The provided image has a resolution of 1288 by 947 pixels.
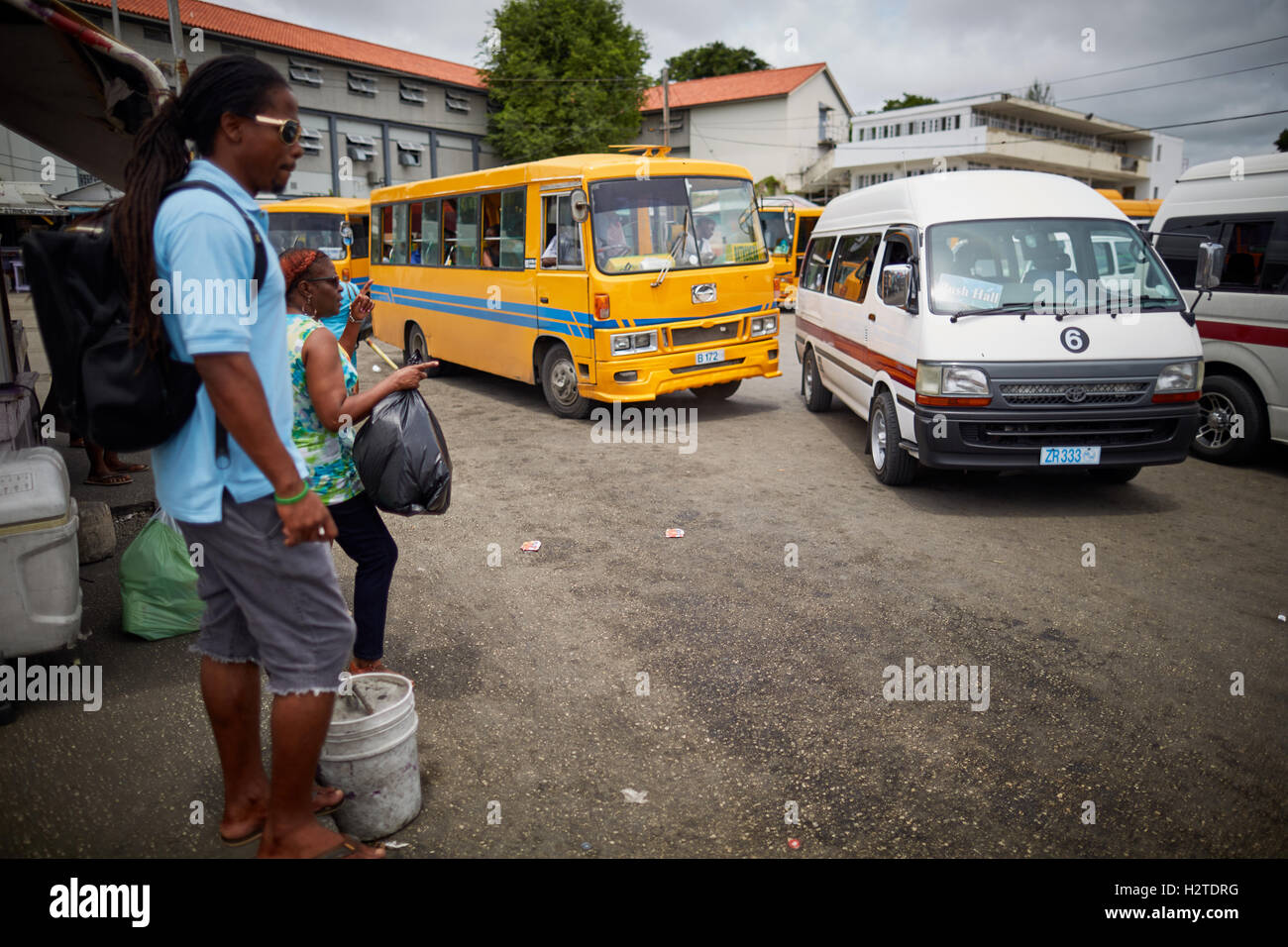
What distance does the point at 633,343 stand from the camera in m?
8.94

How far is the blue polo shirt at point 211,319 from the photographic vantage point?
6.57ft

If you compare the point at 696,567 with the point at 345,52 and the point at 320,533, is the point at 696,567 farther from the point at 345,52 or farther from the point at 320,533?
the point at 345,52

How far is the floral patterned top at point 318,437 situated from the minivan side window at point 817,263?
7260mm

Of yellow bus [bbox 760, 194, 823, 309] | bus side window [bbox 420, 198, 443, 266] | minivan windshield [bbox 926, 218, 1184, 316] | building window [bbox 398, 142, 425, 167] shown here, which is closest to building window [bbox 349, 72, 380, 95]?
building window [bbox 398, 142, 425, 167]

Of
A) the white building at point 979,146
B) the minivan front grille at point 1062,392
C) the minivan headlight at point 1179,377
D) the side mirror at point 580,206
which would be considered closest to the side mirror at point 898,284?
the minivan front grille at point 1062,392

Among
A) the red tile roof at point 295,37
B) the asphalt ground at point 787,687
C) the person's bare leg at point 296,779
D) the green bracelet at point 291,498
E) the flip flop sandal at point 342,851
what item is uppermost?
the red tile roof at point 295,37

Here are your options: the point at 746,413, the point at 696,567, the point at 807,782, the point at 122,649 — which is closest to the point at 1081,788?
the point at 807,782

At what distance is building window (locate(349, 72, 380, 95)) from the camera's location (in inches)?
1577

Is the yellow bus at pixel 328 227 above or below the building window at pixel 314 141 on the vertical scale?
below

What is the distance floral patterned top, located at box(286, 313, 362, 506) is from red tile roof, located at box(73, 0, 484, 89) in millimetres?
38343

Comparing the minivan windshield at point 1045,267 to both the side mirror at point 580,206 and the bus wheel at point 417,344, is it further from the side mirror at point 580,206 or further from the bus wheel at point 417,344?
the bus wheel at point 417,344

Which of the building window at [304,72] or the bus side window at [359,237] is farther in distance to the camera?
the building window at [304,72]

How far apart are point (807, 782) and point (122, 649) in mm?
3290

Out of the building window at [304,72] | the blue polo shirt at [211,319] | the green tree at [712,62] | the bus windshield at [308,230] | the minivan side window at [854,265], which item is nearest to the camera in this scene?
the blue polo shirt at [211,319]
